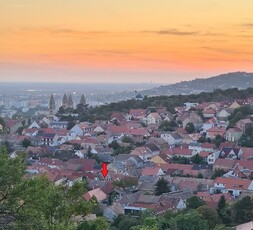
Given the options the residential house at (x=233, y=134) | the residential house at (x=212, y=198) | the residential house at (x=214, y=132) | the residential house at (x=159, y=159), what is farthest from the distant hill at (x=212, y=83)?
the residential house at (x=212, y=198)

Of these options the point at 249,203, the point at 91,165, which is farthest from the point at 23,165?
the point at 91,165

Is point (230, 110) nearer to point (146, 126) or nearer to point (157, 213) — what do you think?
point (146, 126)

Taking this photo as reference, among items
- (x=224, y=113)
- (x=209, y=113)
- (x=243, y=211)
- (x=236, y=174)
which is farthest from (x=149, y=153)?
(x=243, y=211)

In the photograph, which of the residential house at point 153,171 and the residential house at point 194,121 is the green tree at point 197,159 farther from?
the residential house at point 194,121

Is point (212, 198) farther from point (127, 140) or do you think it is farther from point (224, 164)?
point (127, 140)

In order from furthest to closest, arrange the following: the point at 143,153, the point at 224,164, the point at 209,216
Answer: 1. the point at 143,153
2. the point at 224,164
3. the point at 209,216
